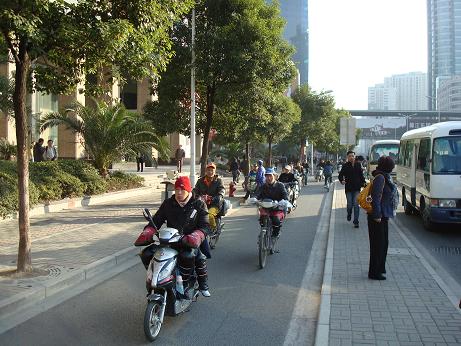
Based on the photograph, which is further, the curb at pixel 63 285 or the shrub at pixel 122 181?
the shrub at pixel 122 181

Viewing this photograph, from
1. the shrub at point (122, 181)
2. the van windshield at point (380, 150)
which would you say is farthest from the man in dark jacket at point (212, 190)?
the van windshield at point (380, 150)

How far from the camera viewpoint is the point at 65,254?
8867mm

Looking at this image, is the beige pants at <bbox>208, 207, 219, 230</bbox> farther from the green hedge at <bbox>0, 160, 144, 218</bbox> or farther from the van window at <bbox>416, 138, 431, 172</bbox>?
the van window at <bbox>416, 138, 431, 172</bbox>

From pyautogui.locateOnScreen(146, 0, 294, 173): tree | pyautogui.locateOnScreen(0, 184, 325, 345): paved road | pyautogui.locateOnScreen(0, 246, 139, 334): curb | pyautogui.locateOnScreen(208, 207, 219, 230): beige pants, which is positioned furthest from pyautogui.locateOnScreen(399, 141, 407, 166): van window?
pyautogui.locateOnScreen(0, 246, 139, 334): curb

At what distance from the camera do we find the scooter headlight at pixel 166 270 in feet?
16.7

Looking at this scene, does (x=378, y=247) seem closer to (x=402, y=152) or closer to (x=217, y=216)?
(x=217, y=216)

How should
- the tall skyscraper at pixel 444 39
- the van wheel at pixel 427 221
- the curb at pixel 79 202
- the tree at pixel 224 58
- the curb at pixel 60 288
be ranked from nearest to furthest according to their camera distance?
the curb at pixel 60 288 < the van wheel at pixel 427 221 < the curb at pixel 79 202 < the tree at pixel 224 58 < the tall skyscraper at pixel 444 39

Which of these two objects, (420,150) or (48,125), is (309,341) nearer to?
(420,150)

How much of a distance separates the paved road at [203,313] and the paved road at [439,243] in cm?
238

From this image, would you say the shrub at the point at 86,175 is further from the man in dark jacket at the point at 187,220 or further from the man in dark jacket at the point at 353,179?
the man in dark jacket at the point at 187,220

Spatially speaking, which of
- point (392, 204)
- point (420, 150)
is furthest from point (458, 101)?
point (392, 204)

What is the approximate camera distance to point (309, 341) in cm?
518

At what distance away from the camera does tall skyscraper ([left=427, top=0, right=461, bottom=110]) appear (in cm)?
9550

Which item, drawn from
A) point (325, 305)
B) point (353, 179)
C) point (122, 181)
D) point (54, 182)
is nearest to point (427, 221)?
point (353, 179)
